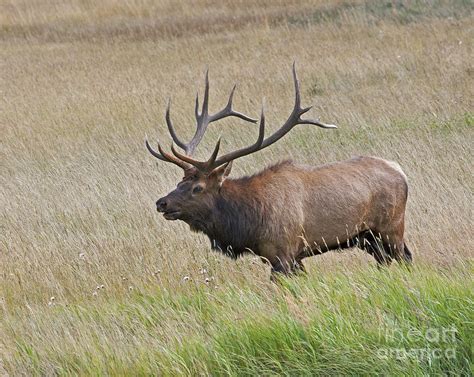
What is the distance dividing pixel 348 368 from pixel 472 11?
17.0m

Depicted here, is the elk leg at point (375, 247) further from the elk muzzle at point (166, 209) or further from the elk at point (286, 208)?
the elk muzzle at point (166, 209)

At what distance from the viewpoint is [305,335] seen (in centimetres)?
511

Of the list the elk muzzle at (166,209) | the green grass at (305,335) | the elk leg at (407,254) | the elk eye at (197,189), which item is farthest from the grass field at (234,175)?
the elk eye at (197,189)

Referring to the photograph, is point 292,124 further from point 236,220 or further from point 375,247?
point 375,247

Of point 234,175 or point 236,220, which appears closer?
point 236,220

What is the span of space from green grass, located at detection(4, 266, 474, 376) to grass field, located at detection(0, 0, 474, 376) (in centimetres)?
1

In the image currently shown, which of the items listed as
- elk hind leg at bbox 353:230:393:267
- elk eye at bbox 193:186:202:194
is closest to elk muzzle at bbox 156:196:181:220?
elk eye at bbox 193:186:202:194

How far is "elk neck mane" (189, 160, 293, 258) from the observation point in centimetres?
689

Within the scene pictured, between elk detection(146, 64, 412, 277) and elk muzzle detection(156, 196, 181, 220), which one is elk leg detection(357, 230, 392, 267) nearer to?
elk detection(146, 64, 412, 277)

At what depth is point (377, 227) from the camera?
Result: 284 inches

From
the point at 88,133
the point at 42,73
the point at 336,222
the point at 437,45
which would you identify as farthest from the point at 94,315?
the point at 42,73

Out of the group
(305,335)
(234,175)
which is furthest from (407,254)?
(234,175)

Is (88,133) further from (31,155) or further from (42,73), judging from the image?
(42,73)

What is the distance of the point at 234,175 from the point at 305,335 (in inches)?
223
